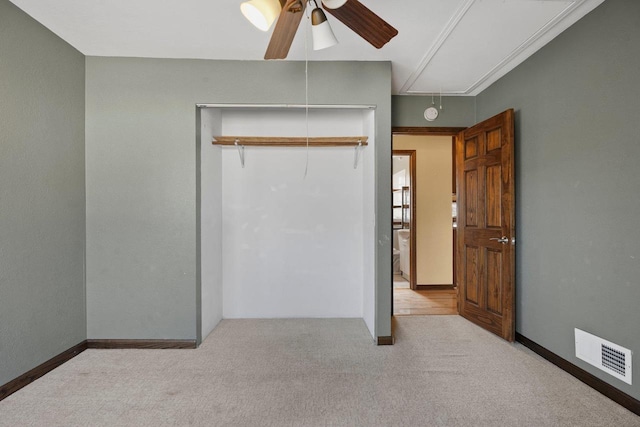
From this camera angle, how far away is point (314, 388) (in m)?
2.13

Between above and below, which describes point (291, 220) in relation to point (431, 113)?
below

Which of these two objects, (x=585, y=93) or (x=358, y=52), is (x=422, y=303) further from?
(x=358, y=52)

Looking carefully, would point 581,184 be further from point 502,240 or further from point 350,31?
point 350,31

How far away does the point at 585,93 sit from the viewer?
2242 millimetres

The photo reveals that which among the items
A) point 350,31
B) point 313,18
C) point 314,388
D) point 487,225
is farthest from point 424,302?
point 313,18

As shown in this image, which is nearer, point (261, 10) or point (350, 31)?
point (261, 10)

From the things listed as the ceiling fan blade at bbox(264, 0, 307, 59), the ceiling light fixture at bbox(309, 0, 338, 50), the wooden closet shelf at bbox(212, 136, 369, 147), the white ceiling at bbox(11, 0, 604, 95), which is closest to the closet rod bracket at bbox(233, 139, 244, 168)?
the wooden closet shelf at bbox(212, 136, 369, 147)

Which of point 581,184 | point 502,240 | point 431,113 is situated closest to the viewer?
point 581,184

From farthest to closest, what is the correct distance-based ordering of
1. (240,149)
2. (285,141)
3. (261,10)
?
(240,149) < (285,141) < (261,10)

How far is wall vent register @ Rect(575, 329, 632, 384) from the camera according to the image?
6.36ft

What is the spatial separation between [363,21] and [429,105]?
2.22 metres

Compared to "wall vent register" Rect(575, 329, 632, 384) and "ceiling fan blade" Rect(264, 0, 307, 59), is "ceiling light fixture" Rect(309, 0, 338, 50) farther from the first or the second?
"wall vent register" Rect(575, 329, 632, 384)

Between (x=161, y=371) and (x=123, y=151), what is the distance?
1876 mm

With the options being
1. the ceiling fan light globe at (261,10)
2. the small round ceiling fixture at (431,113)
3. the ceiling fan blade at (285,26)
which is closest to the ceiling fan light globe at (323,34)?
the ceiling fan blade at (285,26)
